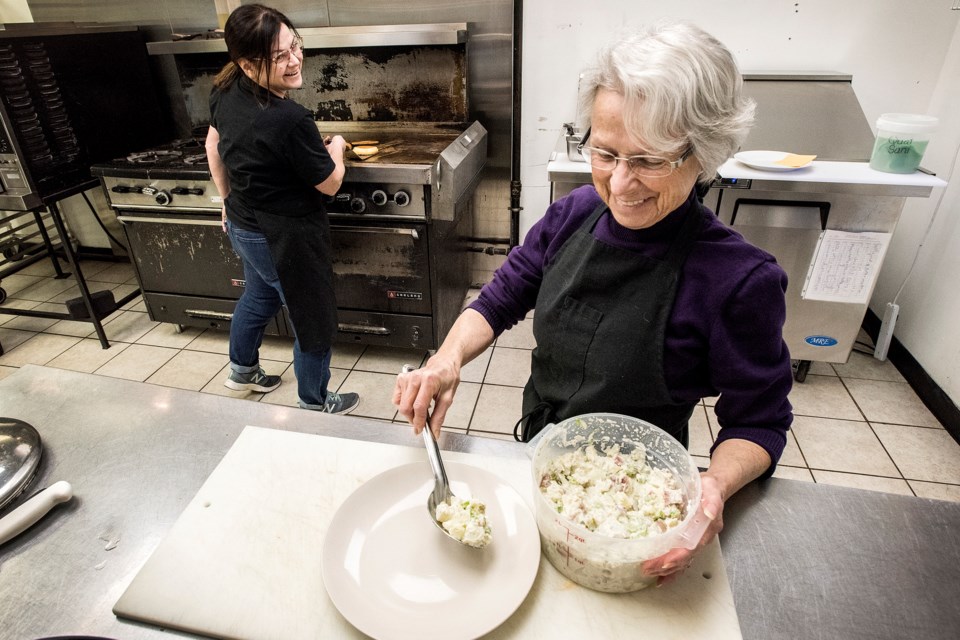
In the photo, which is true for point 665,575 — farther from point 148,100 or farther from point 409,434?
point 148,100

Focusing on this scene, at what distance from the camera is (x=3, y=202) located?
2.46m

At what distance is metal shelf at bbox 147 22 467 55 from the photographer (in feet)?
8.23

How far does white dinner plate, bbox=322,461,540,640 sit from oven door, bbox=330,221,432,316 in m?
1.63

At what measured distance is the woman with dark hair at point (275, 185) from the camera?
1.70 meters

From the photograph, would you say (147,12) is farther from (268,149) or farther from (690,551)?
(690,551)

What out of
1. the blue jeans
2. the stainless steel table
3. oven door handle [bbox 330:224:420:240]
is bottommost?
the blue jeans

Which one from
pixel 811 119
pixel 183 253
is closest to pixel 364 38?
pixel 183 253

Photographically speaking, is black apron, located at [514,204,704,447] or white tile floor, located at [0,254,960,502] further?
white tile floor, located at [0,254,960,502]

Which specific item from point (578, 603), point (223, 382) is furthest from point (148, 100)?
point (578, 603)

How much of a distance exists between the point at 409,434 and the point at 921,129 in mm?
2234

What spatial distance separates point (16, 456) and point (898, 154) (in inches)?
109

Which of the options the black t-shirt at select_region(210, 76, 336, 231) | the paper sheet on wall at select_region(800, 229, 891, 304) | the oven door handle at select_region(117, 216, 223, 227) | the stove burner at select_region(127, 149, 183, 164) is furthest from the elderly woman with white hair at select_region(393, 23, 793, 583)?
the stove burner at select_region(127, 149, 183, 164)

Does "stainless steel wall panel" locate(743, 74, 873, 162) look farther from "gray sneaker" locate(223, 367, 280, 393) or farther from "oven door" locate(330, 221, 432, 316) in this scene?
"gray sneaker" locate(223, 367, 280, 393)

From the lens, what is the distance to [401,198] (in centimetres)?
227
